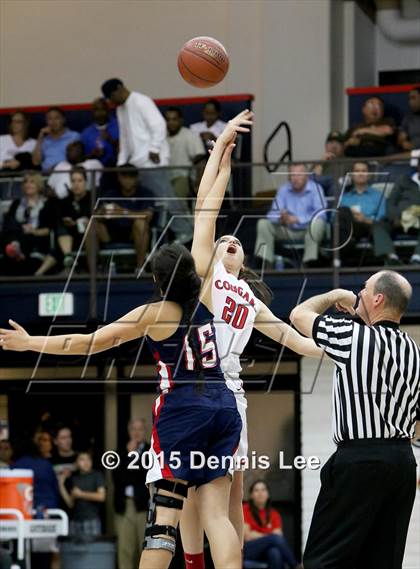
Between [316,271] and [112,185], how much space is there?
6.96 feet

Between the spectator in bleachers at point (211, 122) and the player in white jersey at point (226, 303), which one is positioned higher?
the spectator in bleachers at point (211, 122)

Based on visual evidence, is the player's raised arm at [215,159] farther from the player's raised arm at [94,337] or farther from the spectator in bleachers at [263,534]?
the spectator in bleachers at [263,534]

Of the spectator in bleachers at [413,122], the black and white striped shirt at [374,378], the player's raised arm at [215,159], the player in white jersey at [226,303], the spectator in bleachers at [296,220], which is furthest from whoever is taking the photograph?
the spectator in bleachers at [413,122]

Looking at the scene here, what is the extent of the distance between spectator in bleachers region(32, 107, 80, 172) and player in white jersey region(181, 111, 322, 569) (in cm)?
726

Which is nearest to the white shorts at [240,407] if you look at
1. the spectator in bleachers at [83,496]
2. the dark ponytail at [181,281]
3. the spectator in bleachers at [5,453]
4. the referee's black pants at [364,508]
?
the dark ponytail at [181,281]

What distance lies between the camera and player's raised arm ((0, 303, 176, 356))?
582 centimetres

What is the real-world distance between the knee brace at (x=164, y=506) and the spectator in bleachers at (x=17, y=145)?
8571 mm

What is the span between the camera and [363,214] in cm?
1195

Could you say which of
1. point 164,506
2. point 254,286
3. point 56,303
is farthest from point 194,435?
point 56,303

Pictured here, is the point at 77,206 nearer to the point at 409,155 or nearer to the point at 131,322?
the point at 409,155

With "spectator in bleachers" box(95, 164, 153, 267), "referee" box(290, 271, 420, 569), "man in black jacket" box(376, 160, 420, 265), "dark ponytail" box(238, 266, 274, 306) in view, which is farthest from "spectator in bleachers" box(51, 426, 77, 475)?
"referee" box(290, 271, 420, 569)

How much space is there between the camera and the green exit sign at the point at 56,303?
13000mm

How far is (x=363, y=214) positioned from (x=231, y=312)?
17.5ft

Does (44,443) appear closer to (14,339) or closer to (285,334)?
(285,334)
